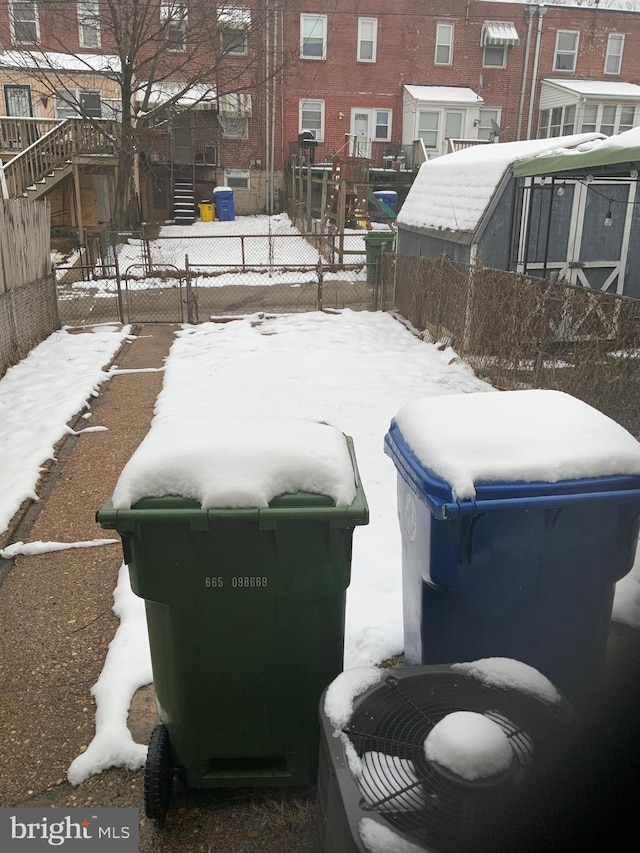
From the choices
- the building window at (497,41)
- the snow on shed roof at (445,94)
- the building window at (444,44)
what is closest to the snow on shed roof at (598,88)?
the building window at (497,41)

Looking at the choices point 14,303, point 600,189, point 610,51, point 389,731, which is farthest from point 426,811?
point 610,51

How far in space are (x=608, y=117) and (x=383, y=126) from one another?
30.5 ft

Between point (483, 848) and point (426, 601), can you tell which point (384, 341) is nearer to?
point (426, 601)

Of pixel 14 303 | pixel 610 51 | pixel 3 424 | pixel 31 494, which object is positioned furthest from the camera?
pixel 610 51

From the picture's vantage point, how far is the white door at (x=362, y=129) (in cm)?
2817

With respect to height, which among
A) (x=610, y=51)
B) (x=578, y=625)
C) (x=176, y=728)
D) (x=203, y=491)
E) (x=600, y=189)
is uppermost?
(x=610, y=51)

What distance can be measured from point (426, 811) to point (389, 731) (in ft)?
0.87

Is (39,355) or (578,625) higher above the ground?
(578,625)

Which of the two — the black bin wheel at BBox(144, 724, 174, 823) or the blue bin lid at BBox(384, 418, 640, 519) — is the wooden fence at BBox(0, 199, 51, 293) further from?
the blue bin lid at BBox(384, 418, 640, 519)

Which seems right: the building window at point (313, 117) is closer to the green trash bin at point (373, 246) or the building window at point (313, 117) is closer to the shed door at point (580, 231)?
the green trash bin at point (373, 246)

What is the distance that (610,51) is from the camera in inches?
1155

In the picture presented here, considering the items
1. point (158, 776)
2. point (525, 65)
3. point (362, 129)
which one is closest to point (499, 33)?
point (525, 65)

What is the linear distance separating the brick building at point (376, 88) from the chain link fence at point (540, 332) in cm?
1806

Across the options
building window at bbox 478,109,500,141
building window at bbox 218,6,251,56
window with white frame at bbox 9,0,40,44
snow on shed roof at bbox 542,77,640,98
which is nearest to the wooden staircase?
building window at bbox 218,6,251,56
